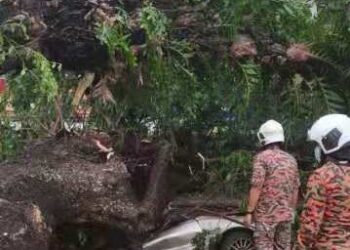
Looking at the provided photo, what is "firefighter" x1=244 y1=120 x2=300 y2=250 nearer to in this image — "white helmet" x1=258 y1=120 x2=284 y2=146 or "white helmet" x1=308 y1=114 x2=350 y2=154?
"white helmet" x1=258 y1=120 x2=284 y2=146

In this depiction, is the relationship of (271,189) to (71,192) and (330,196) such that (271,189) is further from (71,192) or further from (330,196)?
(330,196)

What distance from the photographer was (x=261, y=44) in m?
6.73

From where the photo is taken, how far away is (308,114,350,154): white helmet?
412 cm

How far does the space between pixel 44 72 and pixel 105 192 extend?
1163mm

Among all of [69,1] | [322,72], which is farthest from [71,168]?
[322,72]

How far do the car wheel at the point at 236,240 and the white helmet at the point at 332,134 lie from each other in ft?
11.1

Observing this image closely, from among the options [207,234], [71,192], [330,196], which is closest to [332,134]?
[330,196]

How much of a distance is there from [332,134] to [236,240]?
3.53 metres

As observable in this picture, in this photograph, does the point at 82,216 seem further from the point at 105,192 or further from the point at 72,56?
the point at 72,56

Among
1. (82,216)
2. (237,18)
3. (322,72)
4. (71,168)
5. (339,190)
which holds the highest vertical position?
(237,18)

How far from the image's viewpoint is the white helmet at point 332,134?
4125 mm

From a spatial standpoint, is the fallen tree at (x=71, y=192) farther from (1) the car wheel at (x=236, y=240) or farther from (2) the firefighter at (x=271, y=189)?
(1) the car wheel at (x=236, y=240)

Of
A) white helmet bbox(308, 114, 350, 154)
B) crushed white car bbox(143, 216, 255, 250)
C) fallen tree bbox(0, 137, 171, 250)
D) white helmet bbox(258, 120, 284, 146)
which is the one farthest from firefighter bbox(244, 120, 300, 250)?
white helmet bbox(308, 114, 350, 154)

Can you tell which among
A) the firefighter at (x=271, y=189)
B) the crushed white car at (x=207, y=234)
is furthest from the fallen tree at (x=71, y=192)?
the firefighter at (x=271, y=189)
